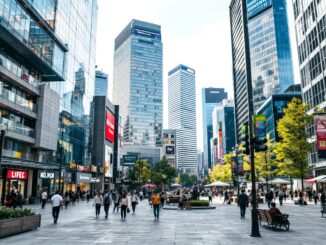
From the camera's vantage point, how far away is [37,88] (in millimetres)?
40906

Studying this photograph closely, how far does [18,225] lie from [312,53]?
159ft

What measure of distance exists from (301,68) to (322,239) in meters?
47.6

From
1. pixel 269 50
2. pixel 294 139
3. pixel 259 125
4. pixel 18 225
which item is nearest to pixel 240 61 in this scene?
pixel 269 50

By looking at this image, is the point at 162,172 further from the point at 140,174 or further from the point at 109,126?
the point at 109,126

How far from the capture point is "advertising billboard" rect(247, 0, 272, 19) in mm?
137625

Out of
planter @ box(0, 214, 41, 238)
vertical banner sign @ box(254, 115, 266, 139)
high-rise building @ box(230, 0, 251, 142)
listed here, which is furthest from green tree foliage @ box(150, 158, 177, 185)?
planter @ box(0, 214, 41, 238)

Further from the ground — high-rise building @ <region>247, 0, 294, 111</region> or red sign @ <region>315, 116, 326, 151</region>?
high-rise building @ <region>247, 0, 294, 111</region>

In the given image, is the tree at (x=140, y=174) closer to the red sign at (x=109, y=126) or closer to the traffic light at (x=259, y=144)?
the red sign at (x=109, y=126)

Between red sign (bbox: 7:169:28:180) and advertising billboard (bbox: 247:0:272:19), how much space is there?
427 ft

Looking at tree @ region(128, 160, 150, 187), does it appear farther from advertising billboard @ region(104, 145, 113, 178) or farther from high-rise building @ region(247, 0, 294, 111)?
high-rise building @ region(247, 0, 294, 111)

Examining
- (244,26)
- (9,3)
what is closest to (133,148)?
(244,26)

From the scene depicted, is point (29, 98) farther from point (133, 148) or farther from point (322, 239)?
point (133, 148)

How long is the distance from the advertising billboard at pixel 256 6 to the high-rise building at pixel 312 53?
90.3m

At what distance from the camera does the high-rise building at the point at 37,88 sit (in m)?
34.8
